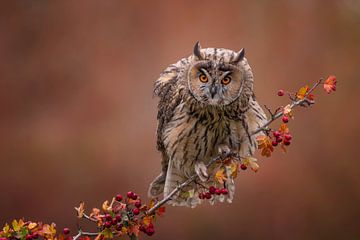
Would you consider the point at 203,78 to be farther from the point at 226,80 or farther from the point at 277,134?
Answer: the point at 277,134

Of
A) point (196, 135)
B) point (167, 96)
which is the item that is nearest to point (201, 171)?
point (196, 135)

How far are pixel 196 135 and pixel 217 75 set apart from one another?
13.9 inches

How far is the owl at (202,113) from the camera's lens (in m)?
2.29

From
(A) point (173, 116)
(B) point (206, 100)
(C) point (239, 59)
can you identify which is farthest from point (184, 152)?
(C) point (239, 59)

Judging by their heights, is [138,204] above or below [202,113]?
below

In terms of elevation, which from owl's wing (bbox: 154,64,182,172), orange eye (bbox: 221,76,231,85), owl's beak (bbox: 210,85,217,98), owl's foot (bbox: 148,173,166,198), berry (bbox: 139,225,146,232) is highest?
owl's wing (bbox: 154,64,182,172)

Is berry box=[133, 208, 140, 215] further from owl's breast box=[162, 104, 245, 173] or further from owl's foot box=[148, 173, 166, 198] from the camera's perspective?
owl's foot box=[148, 173, 166, 198]

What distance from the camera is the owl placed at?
2295 millimetres

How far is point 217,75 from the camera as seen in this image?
7.41ft

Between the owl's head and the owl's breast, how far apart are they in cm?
11

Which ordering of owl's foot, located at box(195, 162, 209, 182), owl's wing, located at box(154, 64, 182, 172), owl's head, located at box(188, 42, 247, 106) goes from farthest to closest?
1. owl's wing, located at box(154, 64, 182, 172)
2. owl's foot, located at box(195, 162, 209, 182)
3. owl's head, located at box(188, 42, 247, 106)

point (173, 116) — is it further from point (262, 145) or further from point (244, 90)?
point (262, 145)

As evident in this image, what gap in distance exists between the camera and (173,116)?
258cm

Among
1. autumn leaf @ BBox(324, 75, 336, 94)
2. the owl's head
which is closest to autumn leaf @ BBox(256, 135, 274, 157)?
autumn leaf @ BBox(324, 75, 336, 94)
